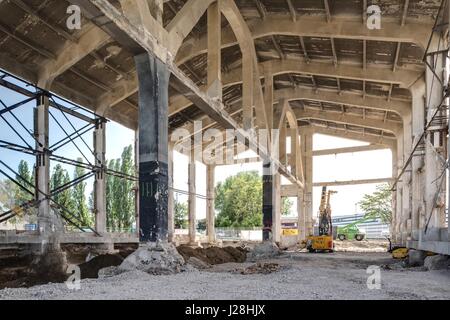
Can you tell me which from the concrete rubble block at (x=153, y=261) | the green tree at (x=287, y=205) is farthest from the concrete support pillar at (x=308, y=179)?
the green tree at (x=287, y=205)

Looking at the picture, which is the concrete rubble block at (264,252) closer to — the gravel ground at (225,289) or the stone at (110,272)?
the gravel ground at (225,289)

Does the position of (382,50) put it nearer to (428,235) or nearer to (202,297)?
(428,235)

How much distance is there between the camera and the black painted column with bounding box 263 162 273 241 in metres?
22.3

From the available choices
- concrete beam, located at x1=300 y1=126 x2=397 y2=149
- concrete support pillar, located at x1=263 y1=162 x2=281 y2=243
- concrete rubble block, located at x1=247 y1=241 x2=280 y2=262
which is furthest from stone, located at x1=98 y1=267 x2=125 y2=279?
concrete beam, located at x1=300 y1=126 x2=397 y2=149

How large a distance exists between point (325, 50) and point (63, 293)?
1530 centimetres

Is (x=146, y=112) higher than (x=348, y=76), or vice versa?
(x=348, y=76)

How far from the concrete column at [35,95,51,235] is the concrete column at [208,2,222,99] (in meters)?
6.38

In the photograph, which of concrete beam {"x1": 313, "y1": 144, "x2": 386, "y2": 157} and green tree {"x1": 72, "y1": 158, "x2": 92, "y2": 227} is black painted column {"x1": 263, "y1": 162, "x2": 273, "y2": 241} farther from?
green tree {"x1": 72, "y1": 158, "x2": 92, "y2": 227}

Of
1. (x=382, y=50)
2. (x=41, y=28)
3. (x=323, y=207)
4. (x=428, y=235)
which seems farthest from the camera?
(x=323, y=207)

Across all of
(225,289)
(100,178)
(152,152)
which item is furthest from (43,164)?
(225,289)

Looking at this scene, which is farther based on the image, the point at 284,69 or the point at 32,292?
the point at 284,69

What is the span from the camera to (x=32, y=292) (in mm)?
6270
